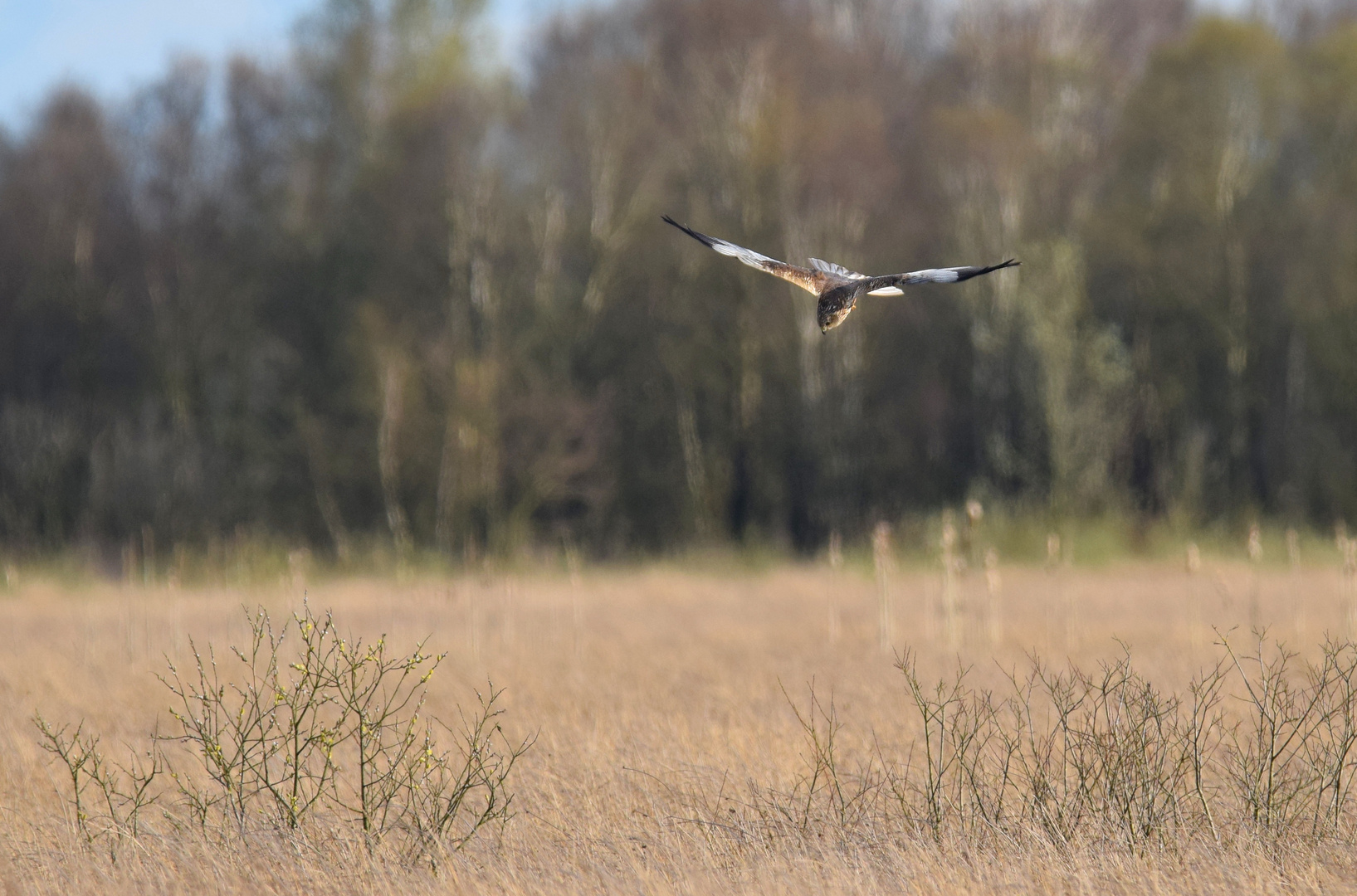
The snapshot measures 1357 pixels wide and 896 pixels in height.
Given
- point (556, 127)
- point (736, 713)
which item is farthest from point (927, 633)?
point (556, 127)

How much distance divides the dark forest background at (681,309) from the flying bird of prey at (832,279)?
1790 cm

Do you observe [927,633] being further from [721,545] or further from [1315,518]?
[1315,518]

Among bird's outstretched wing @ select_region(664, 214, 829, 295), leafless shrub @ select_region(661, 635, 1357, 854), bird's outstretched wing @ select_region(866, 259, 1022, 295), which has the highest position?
bird's outstretched wing @ select_region(664, 214, 829, 295)

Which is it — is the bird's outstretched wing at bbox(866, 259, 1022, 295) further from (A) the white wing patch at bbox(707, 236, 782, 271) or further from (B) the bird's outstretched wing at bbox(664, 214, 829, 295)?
(A) the white wing patch at bbox(707, 236, 782, 271)

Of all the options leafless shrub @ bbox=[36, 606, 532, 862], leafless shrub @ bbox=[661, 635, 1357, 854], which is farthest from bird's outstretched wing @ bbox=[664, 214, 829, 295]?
leafless shrub @ bbox=[36, 606, 532, 862]

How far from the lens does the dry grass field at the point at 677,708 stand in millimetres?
6215

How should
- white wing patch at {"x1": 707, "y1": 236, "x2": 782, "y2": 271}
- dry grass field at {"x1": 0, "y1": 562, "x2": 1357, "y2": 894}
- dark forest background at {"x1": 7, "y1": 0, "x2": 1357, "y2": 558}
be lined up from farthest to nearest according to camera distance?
dark forest background at {"x1": 7, "y1": 0, "x2": 1357, "y2": 558} < dry grass field at {"x1": 0, "y1": 562, "x2": 1357, "y2": 894} < white wing patch at {"x1": 707, "y1": 236, "x2": 782, "y2": 271}

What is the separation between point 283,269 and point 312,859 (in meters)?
23.2

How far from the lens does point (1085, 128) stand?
96.3 feet

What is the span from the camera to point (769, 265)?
20.4 ft

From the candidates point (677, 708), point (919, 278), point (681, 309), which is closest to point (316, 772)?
point (677, 708)

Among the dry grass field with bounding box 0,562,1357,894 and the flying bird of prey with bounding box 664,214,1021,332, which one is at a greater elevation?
the flying bird of prey with bounding box 664,214,1021,332

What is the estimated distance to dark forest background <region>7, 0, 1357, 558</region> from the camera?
81.3 ft

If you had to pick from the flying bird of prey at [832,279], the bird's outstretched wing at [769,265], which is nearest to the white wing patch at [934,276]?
the flying bird of prey at [832,279]
